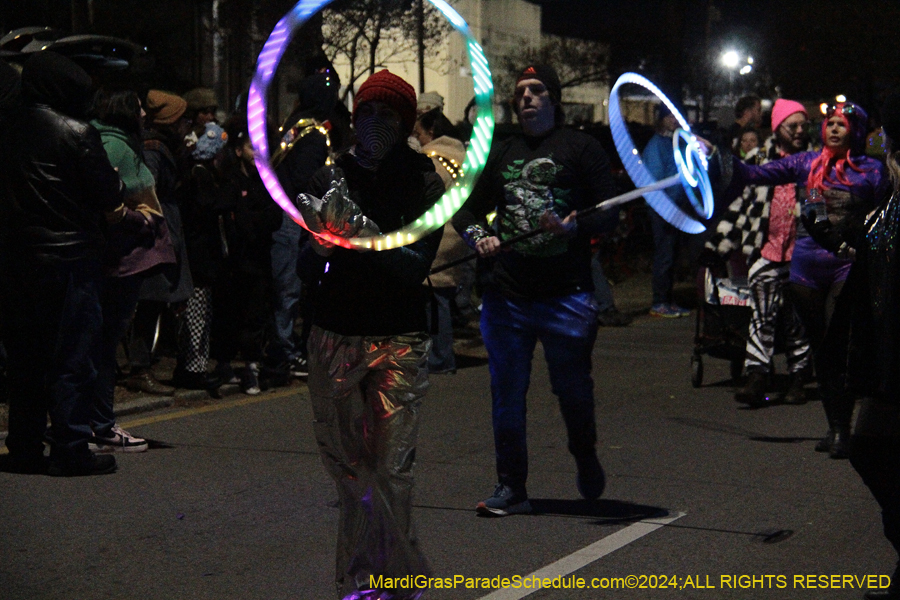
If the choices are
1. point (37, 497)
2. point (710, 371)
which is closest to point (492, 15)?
point (710, 371)

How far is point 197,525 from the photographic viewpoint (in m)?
6.10

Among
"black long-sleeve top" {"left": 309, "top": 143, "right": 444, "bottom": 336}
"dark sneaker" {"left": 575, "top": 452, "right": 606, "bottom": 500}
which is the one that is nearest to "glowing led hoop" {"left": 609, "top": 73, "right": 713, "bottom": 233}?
"dark sneaker" {"left": 575, "top": 452, "right": 606, "bottom": 500}

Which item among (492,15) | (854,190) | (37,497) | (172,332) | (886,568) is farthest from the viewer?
(492,15)

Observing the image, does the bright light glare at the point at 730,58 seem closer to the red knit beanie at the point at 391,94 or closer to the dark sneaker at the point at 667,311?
the dark sneaker at the point at 667,311

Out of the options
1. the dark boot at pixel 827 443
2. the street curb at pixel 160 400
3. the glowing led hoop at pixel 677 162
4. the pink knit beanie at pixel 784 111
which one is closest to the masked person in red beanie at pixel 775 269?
the pink knit beanie at pixel 784 111

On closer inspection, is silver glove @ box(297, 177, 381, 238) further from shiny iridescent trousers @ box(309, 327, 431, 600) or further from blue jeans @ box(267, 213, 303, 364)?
blue jeans @ box(267, 213, 303, 364)

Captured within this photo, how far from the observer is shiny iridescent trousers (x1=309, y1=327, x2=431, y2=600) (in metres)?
4.61

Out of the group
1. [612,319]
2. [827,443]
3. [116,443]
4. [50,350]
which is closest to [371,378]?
[50,350]

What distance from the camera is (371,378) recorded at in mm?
4660

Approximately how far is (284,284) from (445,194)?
5.32 m

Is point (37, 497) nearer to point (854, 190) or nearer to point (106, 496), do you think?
point (106, 496)

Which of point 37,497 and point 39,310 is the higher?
point 39,310

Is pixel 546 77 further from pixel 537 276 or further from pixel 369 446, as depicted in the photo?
pixel 369 446

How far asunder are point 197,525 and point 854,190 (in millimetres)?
4477
